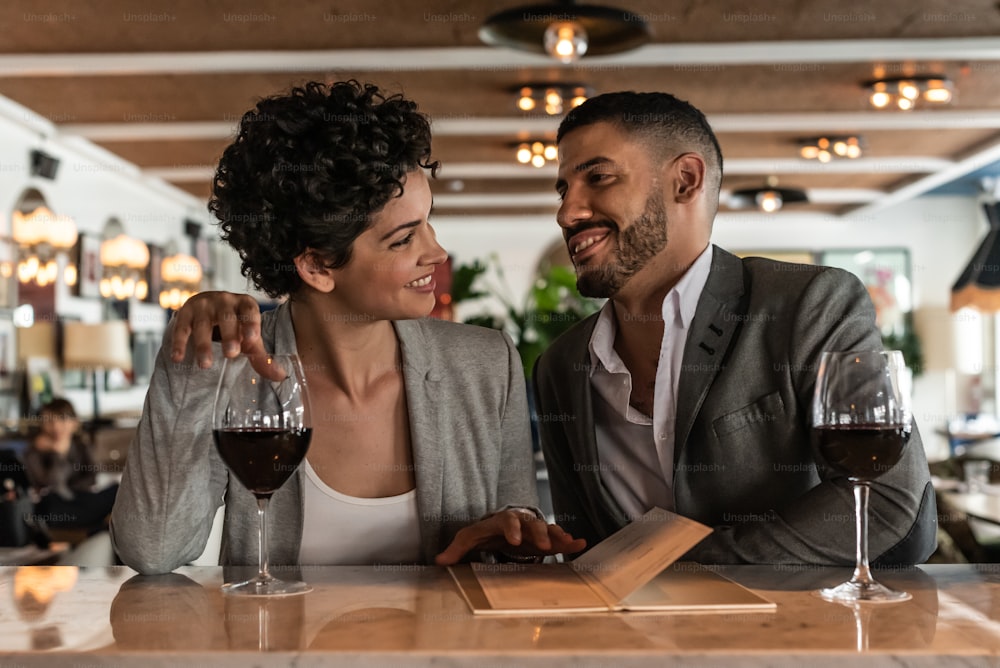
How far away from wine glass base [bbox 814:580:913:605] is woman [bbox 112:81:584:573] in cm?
51

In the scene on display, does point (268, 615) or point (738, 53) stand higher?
point (738, 53)

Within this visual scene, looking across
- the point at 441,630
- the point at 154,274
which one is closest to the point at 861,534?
the point at 441,630

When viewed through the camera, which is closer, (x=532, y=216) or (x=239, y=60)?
(x=239, y=60)

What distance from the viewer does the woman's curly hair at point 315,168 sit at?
1.79m

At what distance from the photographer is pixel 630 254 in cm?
210

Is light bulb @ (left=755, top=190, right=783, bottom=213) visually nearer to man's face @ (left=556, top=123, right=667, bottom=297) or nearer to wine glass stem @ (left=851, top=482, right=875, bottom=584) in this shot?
man's face @ (left=556, top=123, right=667, bottom=297)

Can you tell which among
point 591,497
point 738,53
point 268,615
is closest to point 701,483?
point 591,497

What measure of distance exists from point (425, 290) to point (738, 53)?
4955mm

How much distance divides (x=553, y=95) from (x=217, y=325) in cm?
569

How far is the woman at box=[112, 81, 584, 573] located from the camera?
1.71 m

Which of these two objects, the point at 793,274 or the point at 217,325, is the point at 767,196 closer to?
the point at 793,274

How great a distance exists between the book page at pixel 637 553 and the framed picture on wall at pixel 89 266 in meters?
8.21

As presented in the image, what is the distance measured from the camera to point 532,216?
14008 mm

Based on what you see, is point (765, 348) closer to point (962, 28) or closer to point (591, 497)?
point (591, 497)
